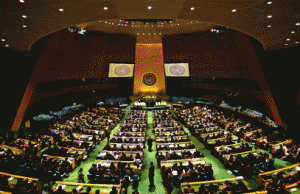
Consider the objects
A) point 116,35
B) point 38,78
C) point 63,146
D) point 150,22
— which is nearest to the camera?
point 63,146

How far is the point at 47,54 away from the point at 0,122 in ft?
27.3

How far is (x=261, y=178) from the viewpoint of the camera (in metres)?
7.70

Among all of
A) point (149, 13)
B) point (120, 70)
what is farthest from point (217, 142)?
point (120, 70)

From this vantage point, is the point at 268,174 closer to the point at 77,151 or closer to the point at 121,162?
the point at 121,162

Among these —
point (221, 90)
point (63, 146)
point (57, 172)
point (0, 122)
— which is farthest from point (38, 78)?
point (221, 90)

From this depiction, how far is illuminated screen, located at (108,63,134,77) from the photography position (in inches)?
1165

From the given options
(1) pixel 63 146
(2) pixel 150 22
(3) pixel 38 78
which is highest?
(2) pixel 150 22

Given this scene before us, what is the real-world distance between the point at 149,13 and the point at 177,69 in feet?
72.4

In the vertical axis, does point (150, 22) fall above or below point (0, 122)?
above

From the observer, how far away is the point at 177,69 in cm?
3023

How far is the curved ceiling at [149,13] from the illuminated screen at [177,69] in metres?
18.6

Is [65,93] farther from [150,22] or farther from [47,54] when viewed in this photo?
[150,22]

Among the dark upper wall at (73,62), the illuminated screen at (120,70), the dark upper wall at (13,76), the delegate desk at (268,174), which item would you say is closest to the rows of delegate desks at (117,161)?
the delegate desk at (268,174)

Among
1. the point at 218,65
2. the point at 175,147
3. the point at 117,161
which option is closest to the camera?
the point at 117,161
